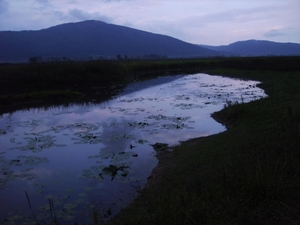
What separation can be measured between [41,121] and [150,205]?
11523 millimetres

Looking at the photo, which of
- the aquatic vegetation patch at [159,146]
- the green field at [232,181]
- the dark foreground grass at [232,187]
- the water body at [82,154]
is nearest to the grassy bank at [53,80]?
the water body at [82,154]

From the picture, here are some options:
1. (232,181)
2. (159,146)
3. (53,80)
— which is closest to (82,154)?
(159,146)

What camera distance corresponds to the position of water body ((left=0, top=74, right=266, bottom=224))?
5.94m

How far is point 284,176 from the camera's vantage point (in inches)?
175

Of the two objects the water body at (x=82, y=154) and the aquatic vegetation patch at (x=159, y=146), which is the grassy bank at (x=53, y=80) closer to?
the water body at (x=82, y=154)

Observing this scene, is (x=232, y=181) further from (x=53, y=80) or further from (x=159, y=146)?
(x=53, y=80)

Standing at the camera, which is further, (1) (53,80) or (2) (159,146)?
(1) (53,80)

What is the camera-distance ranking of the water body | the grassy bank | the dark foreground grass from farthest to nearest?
the grassy bank < the water body < the dark foreground grass

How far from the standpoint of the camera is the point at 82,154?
30.1ft

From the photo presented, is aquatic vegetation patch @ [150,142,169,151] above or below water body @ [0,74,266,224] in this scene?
above

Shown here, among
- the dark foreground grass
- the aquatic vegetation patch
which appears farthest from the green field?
the aquatic vegetation patch

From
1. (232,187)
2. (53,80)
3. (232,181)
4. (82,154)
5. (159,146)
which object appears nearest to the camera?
(232,187)

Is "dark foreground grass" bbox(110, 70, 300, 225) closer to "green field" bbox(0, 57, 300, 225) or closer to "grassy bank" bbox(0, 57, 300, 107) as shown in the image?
"green field" bbox(0, 57, 300, 225)

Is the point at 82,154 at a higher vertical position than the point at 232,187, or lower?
lower
